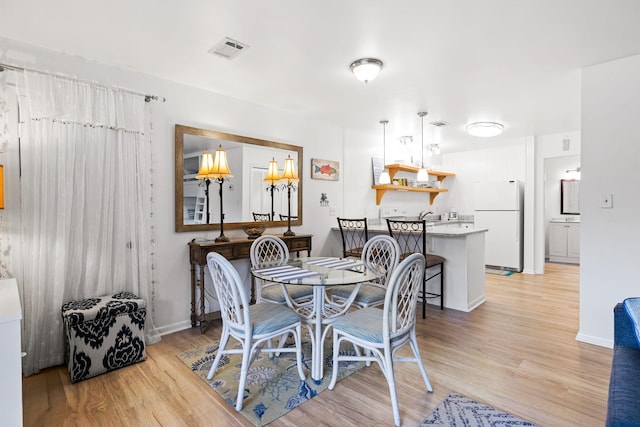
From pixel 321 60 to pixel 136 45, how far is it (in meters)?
1.36

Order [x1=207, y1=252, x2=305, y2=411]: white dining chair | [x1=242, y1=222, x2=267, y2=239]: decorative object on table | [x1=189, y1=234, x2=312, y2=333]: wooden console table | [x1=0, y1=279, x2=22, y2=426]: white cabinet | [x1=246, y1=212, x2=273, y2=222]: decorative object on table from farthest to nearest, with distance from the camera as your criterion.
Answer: [x1=246, y1=212, x2=273, y2=222]: decorative object on table, [x1=242, y1=222, x2=267, y2=239]: decorative object on table, [x1=189, y1=234, x2=312, y2=333]: wooden console table, [x1=207, y1=252, x2=305, y2=411]: white dining chair, [x1=0, y1=279, x2=22, y2=426]: white cabinet

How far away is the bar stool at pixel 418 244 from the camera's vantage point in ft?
11.9

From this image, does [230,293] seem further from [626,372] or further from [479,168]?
[479,168]

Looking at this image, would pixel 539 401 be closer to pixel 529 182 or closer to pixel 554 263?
pixel 529 182

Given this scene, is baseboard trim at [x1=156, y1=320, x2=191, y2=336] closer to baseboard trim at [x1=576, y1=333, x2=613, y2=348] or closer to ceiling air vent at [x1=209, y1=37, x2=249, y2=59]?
ceiling air vent at [x1=209, y1=37, x2=249, y2=59]

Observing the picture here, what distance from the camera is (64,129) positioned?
8.20ft

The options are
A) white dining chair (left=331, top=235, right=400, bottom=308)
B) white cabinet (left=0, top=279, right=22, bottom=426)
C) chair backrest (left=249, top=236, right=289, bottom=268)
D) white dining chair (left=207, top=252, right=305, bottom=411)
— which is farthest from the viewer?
chair backrest (left=249, top=236, right=289, bottom=268)

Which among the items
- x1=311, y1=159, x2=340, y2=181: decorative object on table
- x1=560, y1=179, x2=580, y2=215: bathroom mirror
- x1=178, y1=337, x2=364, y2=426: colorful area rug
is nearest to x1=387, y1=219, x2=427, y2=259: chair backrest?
x1=311, y1=159, x2=340, y2=181: decorative object on table

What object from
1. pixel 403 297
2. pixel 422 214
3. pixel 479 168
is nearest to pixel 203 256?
pixel 403 297

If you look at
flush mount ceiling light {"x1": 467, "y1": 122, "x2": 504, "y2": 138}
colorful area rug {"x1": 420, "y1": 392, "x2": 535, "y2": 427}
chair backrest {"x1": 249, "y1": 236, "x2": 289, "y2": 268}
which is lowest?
colorful area rug {"x1": 420, "y1": 392, "x2": 535, "y2": 427}

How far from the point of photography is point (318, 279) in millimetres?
2229

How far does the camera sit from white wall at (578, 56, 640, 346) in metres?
2.65

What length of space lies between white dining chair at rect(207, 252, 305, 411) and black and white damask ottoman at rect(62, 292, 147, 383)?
0.70 meters

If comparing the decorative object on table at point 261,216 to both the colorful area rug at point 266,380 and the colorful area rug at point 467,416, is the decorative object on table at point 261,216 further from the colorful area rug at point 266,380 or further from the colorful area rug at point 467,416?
the colorful area rug at point 467,416
